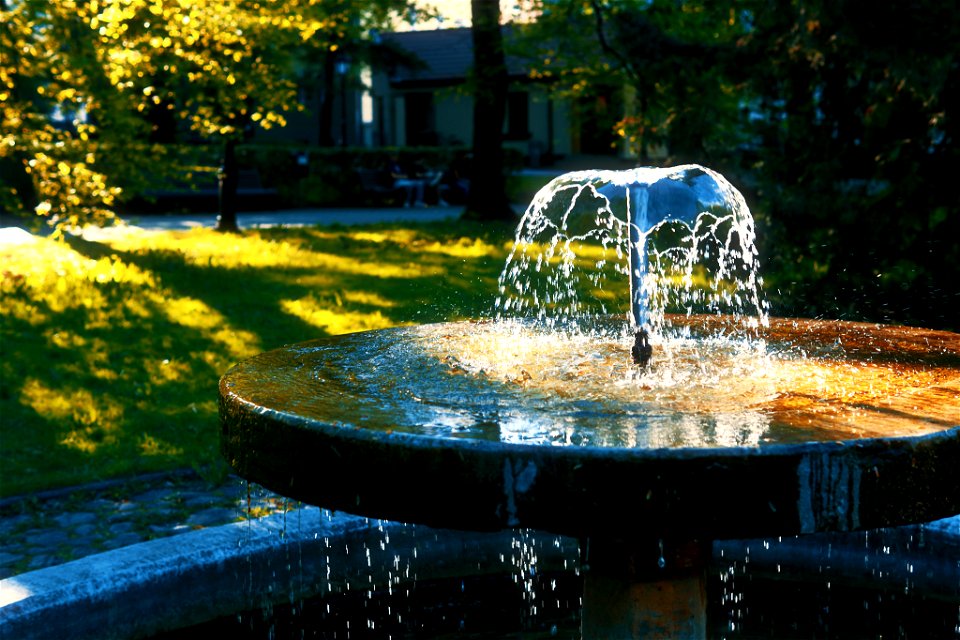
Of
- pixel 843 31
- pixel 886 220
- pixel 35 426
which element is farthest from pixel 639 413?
pixel 886 220

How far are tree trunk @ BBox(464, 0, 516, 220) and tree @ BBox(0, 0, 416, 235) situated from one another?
2.94 meters

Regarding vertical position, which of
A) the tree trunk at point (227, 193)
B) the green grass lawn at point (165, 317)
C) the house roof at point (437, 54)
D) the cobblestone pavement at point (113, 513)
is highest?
the house roof at point (437, 54)

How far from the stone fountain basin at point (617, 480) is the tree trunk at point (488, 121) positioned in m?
16.1

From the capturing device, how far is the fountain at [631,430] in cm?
240

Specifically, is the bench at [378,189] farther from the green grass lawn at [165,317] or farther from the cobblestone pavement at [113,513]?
the cobblestone pavement at [113,513]

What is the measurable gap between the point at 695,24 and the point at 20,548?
12962mm

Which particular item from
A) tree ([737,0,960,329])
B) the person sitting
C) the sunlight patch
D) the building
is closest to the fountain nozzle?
the sunlight patch

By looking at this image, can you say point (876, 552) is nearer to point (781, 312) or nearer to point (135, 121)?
point (781, 312)

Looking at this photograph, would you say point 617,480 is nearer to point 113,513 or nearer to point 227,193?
point 113,513

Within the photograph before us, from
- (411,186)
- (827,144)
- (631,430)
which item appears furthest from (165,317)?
(411,186)

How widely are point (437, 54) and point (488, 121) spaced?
2624cm

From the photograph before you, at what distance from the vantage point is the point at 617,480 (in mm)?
2381

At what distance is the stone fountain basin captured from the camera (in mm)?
2377

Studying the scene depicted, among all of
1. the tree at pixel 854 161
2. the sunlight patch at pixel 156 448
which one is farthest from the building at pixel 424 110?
the sunlight patch at pixel 156 448
